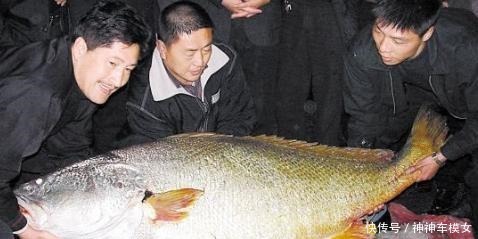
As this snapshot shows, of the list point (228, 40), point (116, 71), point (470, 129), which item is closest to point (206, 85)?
point (228, 40)

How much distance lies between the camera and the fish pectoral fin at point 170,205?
2.88 meters

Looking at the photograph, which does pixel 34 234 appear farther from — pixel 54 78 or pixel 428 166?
pixel 428 166

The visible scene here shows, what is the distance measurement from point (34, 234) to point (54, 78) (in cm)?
71

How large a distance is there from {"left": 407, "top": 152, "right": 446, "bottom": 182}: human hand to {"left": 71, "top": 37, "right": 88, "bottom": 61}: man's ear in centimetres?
177

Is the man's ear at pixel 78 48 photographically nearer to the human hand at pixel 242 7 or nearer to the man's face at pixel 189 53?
the man's face at pixel 189 53

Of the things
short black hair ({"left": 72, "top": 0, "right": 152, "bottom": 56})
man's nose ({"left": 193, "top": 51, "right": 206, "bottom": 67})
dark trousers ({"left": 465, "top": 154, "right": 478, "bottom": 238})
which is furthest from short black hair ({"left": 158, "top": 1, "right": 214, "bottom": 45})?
dark trousers ({"left": 465, "top": 154, "right": 478, "bottom": 238})

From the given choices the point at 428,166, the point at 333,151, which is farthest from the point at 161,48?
the point at 428,166

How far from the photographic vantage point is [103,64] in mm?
3064

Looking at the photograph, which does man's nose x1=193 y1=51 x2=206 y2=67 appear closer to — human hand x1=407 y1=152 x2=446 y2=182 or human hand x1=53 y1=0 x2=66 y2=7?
human hand x1=53 y1=0 x2=66 y2=7

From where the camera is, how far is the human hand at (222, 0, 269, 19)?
393cm

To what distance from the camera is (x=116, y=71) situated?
3082 millimetres

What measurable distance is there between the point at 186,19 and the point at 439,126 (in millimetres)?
1506

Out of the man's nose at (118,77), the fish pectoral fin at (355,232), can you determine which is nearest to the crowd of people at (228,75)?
the man's nose at (118,77)

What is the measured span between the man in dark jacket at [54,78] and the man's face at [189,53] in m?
0.30
